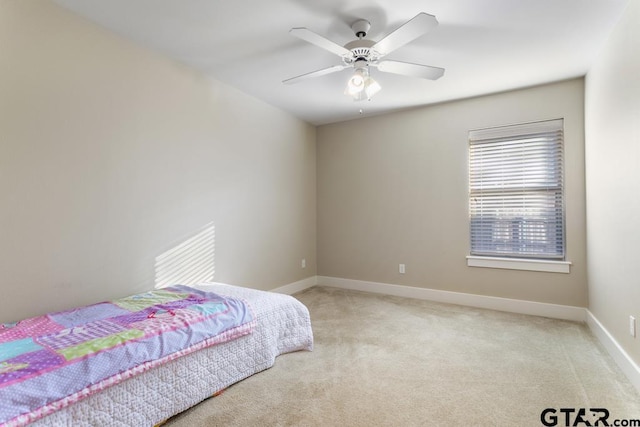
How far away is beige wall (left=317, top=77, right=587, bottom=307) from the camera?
333 cm

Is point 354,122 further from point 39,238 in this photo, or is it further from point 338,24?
point 39,238

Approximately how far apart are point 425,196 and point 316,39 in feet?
8.60

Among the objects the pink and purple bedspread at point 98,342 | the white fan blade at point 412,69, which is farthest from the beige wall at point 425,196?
the pink and purple bedspread at point 98,342

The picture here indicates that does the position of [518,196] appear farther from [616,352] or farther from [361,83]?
[361,83]

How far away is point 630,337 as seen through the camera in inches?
84.6

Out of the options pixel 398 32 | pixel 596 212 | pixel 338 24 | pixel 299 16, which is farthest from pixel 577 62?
pixel 299 16

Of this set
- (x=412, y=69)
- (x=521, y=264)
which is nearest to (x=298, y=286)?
(x=521, y=264)

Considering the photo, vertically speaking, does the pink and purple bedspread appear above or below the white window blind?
below

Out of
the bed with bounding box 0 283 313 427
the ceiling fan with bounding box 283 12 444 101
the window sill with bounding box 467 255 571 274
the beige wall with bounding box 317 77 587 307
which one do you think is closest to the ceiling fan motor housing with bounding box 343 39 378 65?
the ceiling fan with bounding box 283 12 444 101

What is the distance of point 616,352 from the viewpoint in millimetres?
2365

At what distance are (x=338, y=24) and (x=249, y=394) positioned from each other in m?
2.55

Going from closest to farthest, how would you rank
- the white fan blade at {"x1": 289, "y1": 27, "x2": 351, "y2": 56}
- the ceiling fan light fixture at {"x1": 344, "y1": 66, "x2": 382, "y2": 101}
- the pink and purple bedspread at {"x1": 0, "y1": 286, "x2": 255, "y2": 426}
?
the pink and purple bedspread at {"x1": 0, "y1": 286, "x2": 255, "y2": 426}, the white fan blade at {"x1": 289, "y1": 27, "x2": 351, "y2": 56}, the ceiling fan light fixture at {"x1": 344, "y1": 66, "x2": 382, "y2": 101}

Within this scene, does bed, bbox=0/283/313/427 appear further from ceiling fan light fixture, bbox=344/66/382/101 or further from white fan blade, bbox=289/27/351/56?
white fan blade, bbox=289/27/351/56

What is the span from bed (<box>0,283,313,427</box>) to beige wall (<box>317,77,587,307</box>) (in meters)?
2.11
